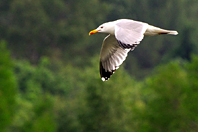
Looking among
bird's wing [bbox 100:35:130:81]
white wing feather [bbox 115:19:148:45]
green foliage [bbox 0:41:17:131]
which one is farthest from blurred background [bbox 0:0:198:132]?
white wing feather [bbox 115:19:148:45]

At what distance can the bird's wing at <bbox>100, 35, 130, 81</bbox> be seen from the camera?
8.41 m

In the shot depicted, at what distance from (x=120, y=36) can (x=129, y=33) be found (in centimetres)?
13

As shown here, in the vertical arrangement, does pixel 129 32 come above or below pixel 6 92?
below

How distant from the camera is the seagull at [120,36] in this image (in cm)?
692

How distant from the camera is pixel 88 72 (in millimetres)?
23016

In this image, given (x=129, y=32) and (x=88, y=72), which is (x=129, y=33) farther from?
(x=88, y=72)

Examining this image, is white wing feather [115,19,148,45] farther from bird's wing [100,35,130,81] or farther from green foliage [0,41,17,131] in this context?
green foliage [0,41,17,131]

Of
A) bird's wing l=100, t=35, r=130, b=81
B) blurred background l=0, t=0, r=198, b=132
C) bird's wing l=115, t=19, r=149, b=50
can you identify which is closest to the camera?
bird's wing l=115, t=19, r=149, b=50

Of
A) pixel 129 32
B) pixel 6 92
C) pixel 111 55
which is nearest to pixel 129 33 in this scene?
pixel 129 32

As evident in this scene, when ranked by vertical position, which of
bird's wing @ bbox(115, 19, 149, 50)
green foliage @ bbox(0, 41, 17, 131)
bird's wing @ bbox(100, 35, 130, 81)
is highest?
green foliage @ bbox(0, 41, 17, 131)

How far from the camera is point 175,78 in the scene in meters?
20.0

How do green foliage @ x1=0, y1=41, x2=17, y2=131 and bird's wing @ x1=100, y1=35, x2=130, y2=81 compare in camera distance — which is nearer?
bird's wing @ x1=100, y1=35, x2=130, y2=81

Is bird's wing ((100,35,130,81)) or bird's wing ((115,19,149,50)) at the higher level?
bird's wing ((100,35,130,81))

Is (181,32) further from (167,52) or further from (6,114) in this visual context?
(6,114)
